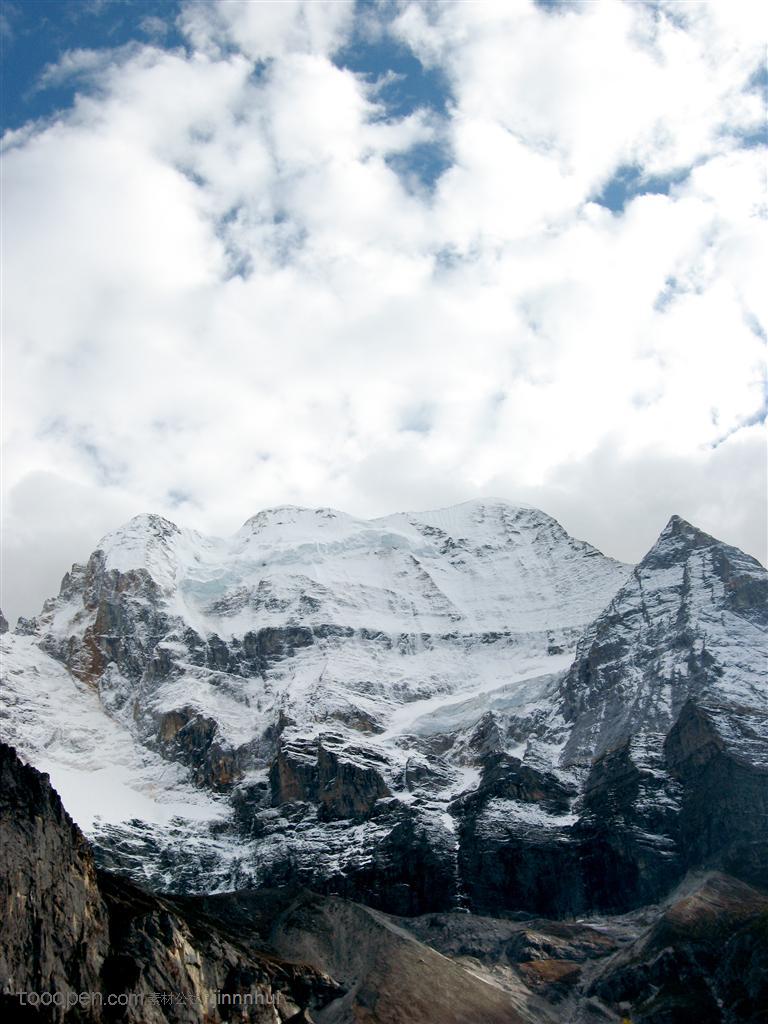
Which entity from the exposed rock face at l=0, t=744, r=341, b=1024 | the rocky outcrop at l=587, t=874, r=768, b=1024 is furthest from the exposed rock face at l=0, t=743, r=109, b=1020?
the rocky outcrop at l=587, t=874, r=768, b=1024

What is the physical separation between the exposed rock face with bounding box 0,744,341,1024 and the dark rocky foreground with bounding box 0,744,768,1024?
190 millimetres

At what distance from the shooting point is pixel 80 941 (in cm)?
10669

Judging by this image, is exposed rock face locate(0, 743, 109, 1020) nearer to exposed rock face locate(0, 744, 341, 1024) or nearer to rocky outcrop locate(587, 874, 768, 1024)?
exposed rock face locate(0, 744, 341, 1024)

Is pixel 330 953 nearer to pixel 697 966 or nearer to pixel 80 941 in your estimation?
pixel 697 966

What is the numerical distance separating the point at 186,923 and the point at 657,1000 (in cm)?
7278

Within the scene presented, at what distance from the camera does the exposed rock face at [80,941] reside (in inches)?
3883

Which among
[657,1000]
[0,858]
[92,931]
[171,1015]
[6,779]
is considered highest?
[6,779]

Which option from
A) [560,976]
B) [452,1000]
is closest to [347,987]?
[452,1000]

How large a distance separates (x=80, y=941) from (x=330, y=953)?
265 ft

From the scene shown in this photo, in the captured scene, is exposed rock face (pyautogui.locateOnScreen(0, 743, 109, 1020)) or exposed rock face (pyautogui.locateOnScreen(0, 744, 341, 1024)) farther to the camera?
exposed rock face (pyautogui.locateOnScreen(0, 744, 341, 1024))

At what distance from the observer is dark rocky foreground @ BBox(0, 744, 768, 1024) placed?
105 meters

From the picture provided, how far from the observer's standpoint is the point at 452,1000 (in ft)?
532

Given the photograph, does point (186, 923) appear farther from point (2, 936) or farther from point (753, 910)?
point (753, 910)

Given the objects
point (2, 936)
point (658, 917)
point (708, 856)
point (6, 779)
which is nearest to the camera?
point (2, 936)
